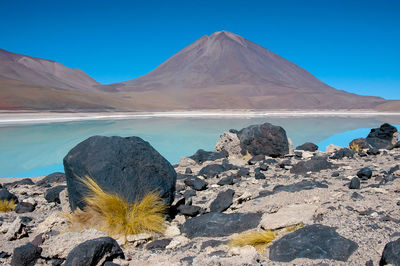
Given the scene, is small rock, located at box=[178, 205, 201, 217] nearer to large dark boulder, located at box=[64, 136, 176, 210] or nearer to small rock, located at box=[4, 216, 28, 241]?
large dark boulder, located at box=[64, 136, 176, 210]

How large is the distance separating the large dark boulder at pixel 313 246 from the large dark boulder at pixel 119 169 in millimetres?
1499

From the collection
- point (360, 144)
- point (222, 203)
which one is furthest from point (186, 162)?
point (360, 144)

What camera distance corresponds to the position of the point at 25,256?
8.18ft

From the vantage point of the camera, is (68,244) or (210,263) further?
(68,244)

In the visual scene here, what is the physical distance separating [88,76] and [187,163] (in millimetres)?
146454

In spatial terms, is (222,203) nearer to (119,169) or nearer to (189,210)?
(189,210)

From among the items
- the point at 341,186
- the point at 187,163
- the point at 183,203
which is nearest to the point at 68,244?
the point at 183,203

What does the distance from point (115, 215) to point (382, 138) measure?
8909 millimetres

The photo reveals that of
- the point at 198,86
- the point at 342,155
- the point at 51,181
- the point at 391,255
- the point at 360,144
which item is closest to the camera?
the point at 391,255

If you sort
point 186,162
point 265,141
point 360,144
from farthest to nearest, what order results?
point 360,144 → point 265,141 → point 186,162

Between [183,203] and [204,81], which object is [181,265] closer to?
[183,203]

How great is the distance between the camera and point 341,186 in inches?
168

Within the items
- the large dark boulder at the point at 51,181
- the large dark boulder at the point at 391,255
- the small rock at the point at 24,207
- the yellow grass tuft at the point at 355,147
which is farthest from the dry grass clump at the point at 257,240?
the yellow grass tuft at the point at 355,147

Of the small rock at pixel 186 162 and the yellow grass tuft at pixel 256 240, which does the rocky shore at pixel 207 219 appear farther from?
the small rock at pixel 186 162
